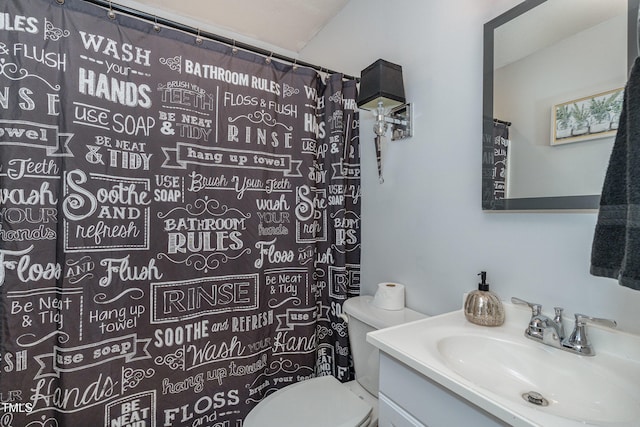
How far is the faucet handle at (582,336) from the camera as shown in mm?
717

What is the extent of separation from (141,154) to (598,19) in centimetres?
154

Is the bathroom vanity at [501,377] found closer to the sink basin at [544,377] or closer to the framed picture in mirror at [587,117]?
the sink basin at [544,377]

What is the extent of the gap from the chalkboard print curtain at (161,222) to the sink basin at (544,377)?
2.51 ft

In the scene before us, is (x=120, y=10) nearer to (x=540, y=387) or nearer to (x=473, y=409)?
(x=473, y=409)

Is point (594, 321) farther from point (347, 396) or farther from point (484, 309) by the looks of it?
point (347, 396)

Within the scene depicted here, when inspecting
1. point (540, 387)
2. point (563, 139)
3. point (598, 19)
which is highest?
point (598, 19)

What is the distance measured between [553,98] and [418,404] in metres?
0.93

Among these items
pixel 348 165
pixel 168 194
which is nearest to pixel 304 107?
pixel 348 165

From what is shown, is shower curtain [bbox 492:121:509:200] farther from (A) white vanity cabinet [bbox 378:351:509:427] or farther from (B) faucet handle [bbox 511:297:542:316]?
(A) white vanity cabinet [bbox 378:351:509:427]

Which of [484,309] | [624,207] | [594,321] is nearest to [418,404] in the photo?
[484,309]

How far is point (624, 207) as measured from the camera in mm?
546

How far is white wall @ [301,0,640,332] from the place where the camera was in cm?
81

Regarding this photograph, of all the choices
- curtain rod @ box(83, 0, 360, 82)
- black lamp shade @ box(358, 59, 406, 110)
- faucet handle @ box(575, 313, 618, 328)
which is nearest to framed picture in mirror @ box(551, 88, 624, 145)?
faucet handle @ box(575, 313, 618, 328)

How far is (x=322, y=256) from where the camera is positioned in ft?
5.12
